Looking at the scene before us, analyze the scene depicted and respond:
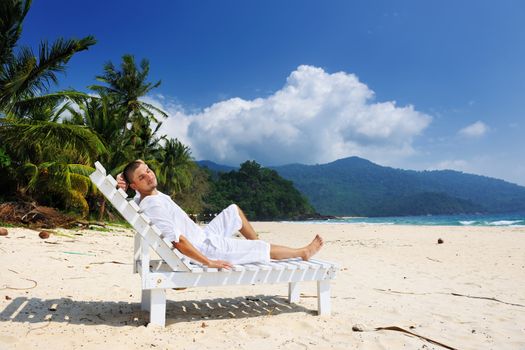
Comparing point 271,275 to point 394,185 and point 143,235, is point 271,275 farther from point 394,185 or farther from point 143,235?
point 394,185

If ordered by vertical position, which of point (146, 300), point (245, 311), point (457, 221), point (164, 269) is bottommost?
point (457, 221)

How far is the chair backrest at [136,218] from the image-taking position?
282 centimetres

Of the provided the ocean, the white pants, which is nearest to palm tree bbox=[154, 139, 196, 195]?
the ocean

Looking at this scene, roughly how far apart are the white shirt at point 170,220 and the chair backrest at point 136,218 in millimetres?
137

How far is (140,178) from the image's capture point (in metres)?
3.23

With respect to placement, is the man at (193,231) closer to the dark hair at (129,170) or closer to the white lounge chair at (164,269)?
the dark hair at (129,170)

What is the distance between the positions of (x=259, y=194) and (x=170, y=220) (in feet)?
229

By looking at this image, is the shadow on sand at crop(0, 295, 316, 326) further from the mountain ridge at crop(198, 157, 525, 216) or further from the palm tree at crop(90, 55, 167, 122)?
the mountain ridge at crop(198, 157, 525, 216)

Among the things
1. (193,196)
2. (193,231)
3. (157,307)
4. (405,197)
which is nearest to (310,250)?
(193,231)

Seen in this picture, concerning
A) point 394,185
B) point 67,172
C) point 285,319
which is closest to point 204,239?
point 285,319

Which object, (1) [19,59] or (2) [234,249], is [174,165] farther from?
(2) [234,249]

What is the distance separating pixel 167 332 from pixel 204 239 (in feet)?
2.72

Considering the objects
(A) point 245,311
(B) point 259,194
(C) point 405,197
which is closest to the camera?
(A) point 245,311

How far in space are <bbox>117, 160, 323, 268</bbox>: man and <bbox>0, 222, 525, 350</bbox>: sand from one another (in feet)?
1.81
